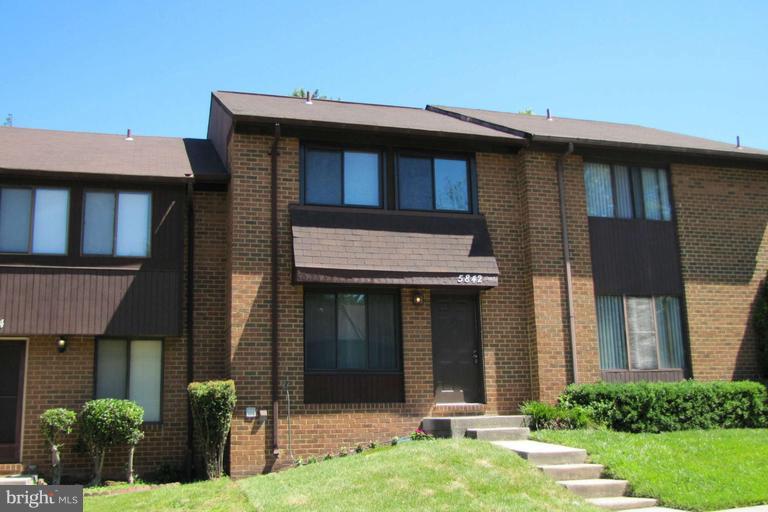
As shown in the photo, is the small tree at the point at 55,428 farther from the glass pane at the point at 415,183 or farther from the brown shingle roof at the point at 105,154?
the glass pane at the point at 415,183

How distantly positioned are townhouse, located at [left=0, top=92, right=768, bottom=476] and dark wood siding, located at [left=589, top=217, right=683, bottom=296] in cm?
5

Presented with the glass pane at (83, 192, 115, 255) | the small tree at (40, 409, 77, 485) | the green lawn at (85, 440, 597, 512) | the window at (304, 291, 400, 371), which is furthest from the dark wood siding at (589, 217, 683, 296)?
the small tree at (40, 409, 77, 485)

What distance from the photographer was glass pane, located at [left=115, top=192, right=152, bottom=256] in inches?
599

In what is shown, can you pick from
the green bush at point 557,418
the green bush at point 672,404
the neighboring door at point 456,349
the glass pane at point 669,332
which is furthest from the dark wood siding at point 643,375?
the neighboring door at point 456,349

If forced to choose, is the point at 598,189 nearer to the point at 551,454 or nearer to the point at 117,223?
the point at 551,454

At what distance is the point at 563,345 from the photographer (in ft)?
50.9

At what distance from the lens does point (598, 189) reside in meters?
16.8

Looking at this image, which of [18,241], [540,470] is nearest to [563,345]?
[540,470]

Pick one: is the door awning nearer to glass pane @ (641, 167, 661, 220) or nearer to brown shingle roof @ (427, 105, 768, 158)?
brown shingle roof @ (427, 105, 768, 158)

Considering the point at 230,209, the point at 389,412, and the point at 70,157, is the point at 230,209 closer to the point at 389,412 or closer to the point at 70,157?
the point at 70,157

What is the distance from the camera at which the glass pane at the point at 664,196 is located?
1720 centimetres

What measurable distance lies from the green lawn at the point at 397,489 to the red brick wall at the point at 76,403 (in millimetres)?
2251

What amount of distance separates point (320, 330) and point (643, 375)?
6.65 meters

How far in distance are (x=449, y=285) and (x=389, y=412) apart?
2581 mm
